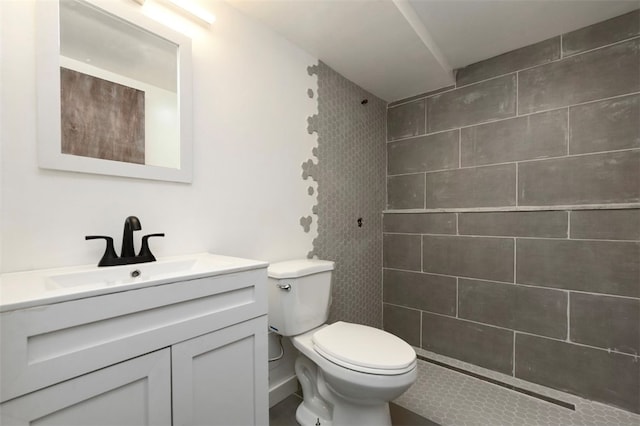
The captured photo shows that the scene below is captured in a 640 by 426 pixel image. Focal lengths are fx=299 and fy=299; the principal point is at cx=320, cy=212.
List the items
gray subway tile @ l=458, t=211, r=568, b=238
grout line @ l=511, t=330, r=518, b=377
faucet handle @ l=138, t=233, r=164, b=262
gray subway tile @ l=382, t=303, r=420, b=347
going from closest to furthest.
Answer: faucet handle @ l=138, t=233, r=164, b=262, gray subway tile @ l=458, t=211, r=568, b=238, grout line @ l=511, t=330, r=518, b=377, gray subway tile @ l=382, t=303, r=420, b=347

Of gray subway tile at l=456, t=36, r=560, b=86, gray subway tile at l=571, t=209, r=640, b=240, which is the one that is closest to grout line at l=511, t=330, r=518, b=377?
gray subway tile at l=571, t=209, r=640, b=240

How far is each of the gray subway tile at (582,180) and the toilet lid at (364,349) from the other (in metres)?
1.26

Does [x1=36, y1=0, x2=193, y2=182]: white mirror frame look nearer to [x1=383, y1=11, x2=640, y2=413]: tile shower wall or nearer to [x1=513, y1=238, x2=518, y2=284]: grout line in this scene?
[x1=383, y1=11, x2=640, y2=413]: tile shower wall

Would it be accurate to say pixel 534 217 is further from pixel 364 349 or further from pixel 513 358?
pixel 364 349

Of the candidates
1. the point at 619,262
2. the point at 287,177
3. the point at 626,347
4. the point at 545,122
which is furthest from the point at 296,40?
the point at 626,347

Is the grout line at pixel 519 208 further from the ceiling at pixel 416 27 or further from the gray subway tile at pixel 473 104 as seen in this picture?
the ceiling at pixel 416 27

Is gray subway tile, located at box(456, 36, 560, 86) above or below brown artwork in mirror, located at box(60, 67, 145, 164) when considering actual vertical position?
above

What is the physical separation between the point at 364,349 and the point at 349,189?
1151 millimetres

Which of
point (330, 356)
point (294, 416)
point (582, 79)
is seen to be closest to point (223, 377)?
point (330, 356)

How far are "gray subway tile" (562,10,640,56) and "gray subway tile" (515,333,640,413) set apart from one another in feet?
5.56

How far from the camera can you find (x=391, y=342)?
53.4 inches

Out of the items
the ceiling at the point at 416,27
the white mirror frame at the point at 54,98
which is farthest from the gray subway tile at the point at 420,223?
the white mirror frame at the point at 54,98

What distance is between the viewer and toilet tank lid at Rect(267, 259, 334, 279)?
1.44 meters

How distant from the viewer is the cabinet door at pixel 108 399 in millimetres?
637
